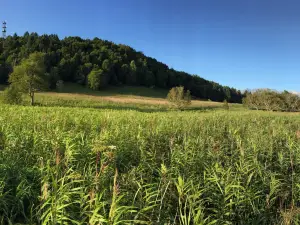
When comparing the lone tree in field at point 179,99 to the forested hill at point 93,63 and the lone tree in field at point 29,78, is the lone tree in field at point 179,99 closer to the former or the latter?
the lone tree in field at point 29,78

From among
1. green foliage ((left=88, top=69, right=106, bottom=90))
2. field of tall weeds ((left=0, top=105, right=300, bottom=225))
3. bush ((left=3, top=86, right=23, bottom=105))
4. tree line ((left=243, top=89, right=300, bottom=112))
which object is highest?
green foliage ((left=88, top=69, right=106, bottom=90))

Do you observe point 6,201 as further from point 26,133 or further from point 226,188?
point 26,133

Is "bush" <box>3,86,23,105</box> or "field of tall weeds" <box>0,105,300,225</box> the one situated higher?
"bush" <box>3,86,23,105</box>

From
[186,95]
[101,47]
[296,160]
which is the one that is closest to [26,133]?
[296,160]

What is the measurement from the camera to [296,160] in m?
5.27

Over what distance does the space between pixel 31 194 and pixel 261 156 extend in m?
4.95

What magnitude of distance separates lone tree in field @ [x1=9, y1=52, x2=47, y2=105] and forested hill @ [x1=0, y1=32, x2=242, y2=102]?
95.6 ft

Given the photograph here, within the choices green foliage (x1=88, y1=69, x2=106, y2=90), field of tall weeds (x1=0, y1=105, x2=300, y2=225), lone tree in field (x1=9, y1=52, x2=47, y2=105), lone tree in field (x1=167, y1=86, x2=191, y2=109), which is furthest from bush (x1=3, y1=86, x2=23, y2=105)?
green foliage (x1=88, y1=69, x2=106, y2=90)

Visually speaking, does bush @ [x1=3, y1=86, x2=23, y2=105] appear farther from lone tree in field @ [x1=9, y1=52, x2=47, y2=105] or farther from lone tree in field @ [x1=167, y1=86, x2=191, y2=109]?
lone tree in field @ [x1=167, y1=86, x2=191, y2=109]

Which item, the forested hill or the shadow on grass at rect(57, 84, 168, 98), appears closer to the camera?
the shadow on grass at rect(57, 84, 168, 98)

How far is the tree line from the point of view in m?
63.3

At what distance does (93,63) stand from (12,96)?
55858mm

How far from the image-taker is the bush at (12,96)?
119 feet

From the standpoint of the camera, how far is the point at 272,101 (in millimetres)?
63625
